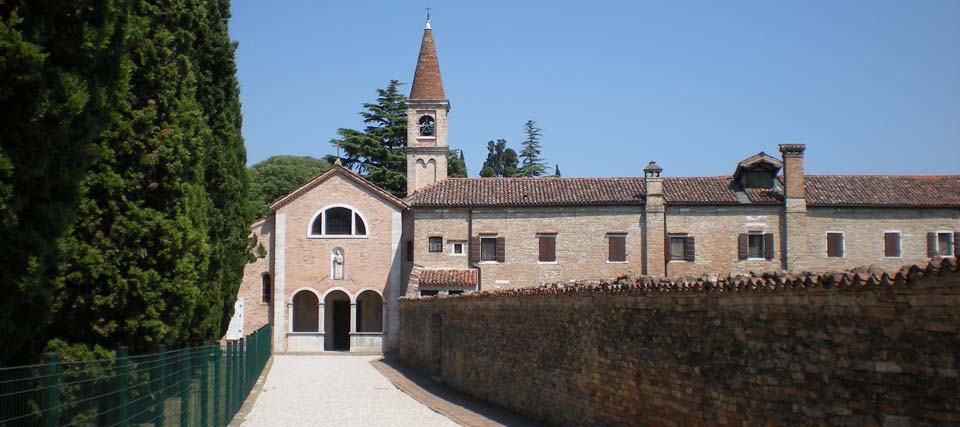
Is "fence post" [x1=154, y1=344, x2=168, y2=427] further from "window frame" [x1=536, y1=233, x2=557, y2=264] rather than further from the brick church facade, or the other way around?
"window frame" [x1=536, y1=233, x2=557, y2=264]

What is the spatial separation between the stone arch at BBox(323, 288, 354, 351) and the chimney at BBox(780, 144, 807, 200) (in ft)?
68.3

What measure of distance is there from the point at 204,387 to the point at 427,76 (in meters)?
36.5

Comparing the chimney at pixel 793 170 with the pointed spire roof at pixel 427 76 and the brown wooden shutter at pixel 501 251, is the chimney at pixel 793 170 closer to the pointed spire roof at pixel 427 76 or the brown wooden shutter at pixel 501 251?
the brown wooden shutter at pixel 501 251

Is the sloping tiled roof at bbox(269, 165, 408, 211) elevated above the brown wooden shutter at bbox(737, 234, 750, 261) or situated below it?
above

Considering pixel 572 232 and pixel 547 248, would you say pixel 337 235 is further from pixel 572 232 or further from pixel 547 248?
pixel 572 232

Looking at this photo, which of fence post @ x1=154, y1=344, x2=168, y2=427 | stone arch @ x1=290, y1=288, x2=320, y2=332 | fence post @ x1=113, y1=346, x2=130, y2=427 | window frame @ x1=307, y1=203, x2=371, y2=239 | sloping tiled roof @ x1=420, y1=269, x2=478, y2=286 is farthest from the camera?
stone arch @ x1=290, y1=288, x2=320, y2=332

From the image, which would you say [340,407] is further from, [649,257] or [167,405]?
[649,257]

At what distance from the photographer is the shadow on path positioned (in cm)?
1622

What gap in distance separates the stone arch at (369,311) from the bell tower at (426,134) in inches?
238

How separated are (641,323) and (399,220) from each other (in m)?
30.1

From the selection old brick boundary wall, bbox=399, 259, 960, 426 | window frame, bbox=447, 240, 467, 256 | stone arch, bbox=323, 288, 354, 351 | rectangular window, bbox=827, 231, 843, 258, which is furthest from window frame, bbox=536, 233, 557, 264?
old brick boundary wall, bbox=399, 259, 960, 426

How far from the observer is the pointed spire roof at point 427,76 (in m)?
46.2

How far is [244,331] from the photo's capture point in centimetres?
4066


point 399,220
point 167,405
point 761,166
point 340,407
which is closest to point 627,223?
point 761,166
